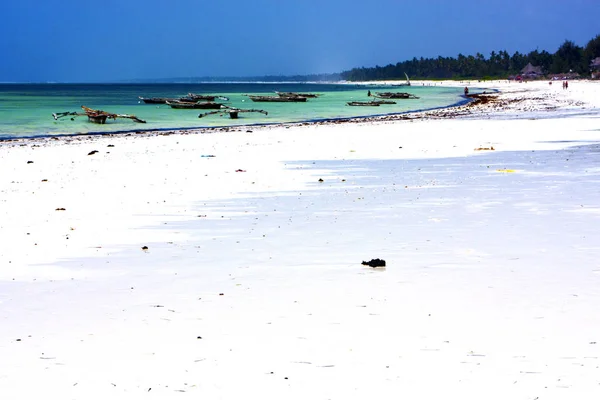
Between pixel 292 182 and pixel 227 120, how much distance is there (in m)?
37.0

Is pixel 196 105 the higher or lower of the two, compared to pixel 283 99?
lower

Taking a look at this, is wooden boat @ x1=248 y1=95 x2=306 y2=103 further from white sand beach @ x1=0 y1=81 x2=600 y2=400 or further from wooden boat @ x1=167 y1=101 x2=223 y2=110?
white sand beach @ x1=0 y1=81 x2=600 y2=400

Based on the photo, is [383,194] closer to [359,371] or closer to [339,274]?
[339,274]

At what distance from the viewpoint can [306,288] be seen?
710 cm

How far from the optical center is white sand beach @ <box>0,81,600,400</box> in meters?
4.93

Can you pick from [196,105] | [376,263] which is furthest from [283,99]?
[376,263]

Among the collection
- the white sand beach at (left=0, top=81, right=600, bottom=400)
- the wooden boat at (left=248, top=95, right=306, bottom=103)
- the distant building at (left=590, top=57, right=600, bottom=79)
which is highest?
the distant building at (left=590, top=57, right=600, bottom=79)

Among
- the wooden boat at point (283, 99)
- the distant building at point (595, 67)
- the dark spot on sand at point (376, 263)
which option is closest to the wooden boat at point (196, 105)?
the wooden boat at point (283, 99)

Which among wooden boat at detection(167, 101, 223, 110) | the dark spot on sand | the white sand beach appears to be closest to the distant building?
wooden boat at detection(167, 101, 223, 110)

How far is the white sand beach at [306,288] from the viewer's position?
493 cm

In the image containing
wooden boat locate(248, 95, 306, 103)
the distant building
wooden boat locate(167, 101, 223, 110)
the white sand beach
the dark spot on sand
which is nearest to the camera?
the white sand beach

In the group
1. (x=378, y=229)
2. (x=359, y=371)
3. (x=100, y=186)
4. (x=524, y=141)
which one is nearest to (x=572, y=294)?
(x=359, y=371)

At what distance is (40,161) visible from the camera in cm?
2278

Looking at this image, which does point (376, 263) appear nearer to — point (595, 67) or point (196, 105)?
point (196, 105)
